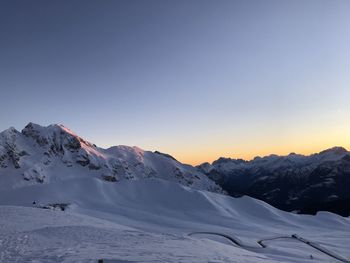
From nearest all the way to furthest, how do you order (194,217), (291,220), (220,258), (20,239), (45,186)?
1. (220,258)
2. (20,239)
3. (194,217)
4. (291,220)
5. (45,186)

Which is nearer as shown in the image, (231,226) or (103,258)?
(103,258)

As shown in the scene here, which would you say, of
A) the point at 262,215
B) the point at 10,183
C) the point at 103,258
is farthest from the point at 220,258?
the point at 10,183

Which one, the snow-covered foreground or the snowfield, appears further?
the snowfield

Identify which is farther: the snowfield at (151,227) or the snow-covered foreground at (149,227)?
the snowfield at (151,227)

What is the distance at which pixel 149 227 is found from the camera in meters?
88.2

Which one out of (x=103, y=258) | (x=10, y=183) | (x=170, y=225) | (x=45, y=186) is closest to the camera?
(x=103, y=258)

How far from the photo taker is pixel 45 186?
130 m

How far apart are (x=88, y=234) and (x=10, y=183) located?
164673 mm

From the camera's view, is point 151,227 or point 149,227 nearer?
point 149,227

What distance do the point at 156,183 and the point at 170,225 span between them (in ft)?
136

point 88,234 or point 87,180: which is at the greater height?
point 87,180

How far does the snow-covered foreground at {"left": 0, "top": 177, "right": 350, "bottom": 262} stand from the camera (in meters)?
27.6

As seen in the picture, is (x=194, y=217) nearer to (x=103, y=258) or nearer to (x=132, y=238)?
(x=132, y=238)

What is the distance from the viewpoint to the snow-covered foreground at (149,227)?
1088 inches
